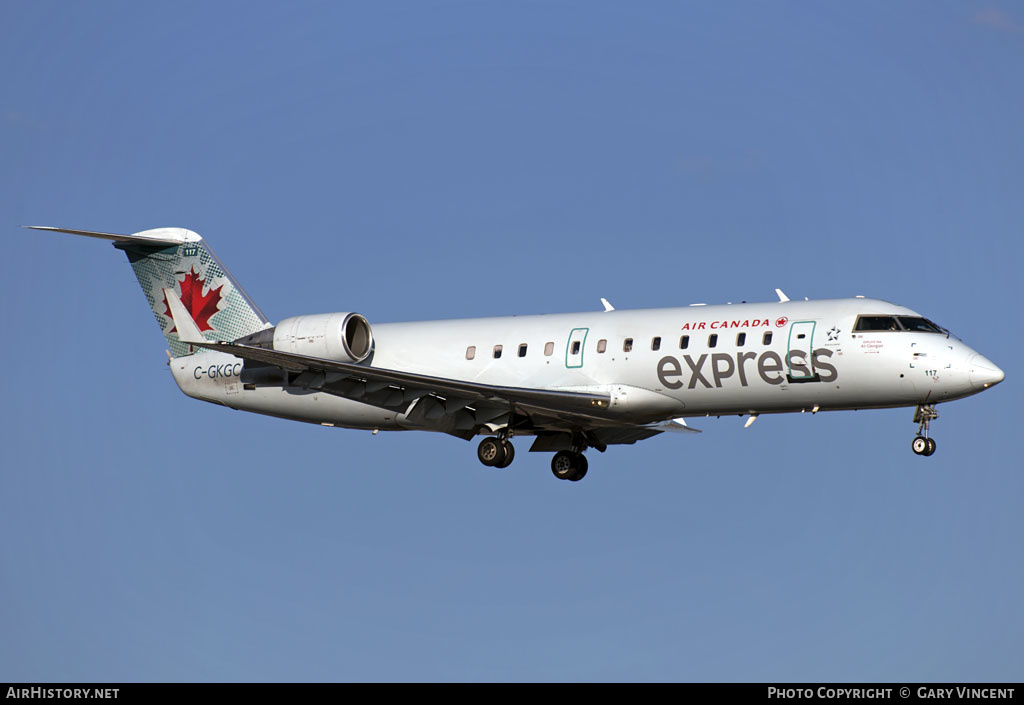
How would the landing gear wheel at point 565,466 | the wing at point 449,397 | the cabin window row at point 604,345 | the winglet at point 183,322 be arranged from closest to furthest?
the cabin window row at point 604,345 < the wing at point 449,397 < the landing gear wheel at point 565,466 < the winglet at point 183,322

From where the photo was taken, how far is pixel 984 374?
31203 millimetres

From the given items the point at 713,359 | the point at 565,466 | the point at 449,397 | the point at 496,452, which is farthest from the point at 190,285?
the point at 713,359

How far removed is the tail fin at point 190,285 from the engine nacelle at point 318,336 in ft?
9.15

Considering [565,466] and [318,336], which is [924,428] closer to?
[565,466]

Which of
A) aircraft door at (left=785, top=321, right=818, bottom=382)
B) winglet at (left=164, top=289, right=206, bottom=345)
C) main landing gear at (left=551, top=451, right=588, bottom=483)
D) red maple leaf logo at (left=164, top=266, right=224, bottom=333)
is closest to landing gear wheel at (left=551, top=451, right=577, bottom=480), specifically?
main landing gear at (left=551, top=451, right=588, bottom=483)

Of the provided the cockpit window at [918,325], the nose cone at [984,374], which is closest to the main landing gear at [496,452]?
the cockpit window at [918,325]

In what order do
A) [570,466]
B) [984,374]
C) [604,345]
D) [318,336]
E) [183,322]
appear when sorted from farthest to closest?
[183,322]
[570,466]
[318,336]
[604,345]
[984,374]

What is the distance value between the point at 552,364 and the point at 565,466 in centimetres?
360

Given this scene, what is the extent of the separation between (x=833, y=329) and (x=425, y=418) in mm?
9458

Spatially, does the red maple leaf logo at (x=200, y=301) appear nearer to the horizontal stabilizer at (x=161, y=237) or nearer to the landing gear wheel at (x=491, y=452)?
the horizontal stabilizer at (x=161, y=237)

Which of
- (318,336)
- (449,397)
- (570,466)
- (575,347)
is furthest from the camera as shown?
(570,466)

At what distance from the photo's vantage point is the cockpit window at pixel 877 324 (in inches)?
1265
